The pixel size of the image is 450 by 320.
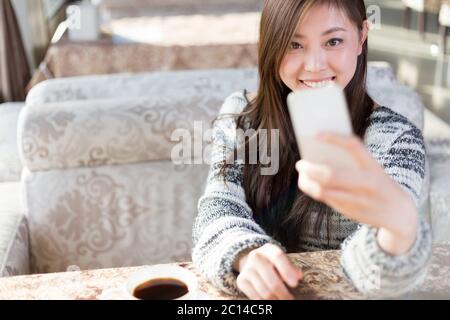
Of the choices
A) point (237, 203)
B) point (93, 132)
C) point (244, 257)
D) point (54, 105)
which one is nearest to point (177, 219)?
point (93, 132)

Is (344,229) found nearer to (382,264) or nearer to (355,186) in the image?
(382,264)

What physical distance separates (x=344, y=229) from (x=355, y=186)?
0.64m

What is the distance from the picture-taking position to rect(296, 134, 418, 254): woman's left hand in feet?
1.72

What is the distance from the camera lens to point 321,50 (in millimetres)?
1001

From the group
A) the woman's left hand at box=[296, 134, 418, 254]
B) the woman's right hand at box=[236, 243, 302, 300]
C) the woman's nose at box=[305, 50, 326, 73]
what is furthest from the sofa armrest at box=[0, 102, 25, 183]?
the woman's left hand at box=[296, 134, 418, 254]

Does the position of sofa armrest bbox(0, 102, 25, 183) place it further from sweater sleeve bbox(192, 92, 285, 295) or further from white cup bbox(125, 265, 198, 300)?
white cup bbox(125, 265, 198, 300)

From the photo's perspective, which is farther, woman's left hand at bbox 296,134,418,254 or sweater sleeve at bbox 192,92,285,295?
sweater sleeve at bbox 192,92,285,295

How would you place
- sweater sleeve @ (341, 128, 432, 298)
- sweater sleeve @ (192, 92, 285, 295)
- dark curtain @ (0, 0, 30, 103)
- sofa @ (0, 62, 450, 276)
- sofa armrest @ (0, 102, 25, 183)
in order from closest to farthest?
sweater sleeve @ (341, 128, 432, 298) → sweater sleeve @ (192, 92, 285, 295) → sofa @ (0, 62, 450, 276) → sofa armrest @ (0, 102, 25, 183) → dark curtain @ (0, 0, 30, 103)

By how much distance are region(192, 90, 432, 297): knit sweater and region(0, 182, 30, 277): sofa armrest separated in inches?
23.7

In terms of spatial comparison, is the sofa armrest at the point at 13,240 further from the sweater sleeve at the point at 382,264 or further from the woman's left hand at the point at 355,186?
the woman's left hand at the point at 355,186

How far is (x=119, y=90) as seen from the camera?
1934 mm

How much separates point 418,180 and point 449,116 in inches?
131

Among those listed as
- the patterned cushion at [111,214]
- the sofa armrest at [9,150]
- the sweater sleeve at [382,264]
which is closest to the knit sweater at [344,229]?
the sweater sleeve at [382,264]

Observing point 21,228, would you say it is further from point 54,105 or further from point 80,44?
point 80,44
